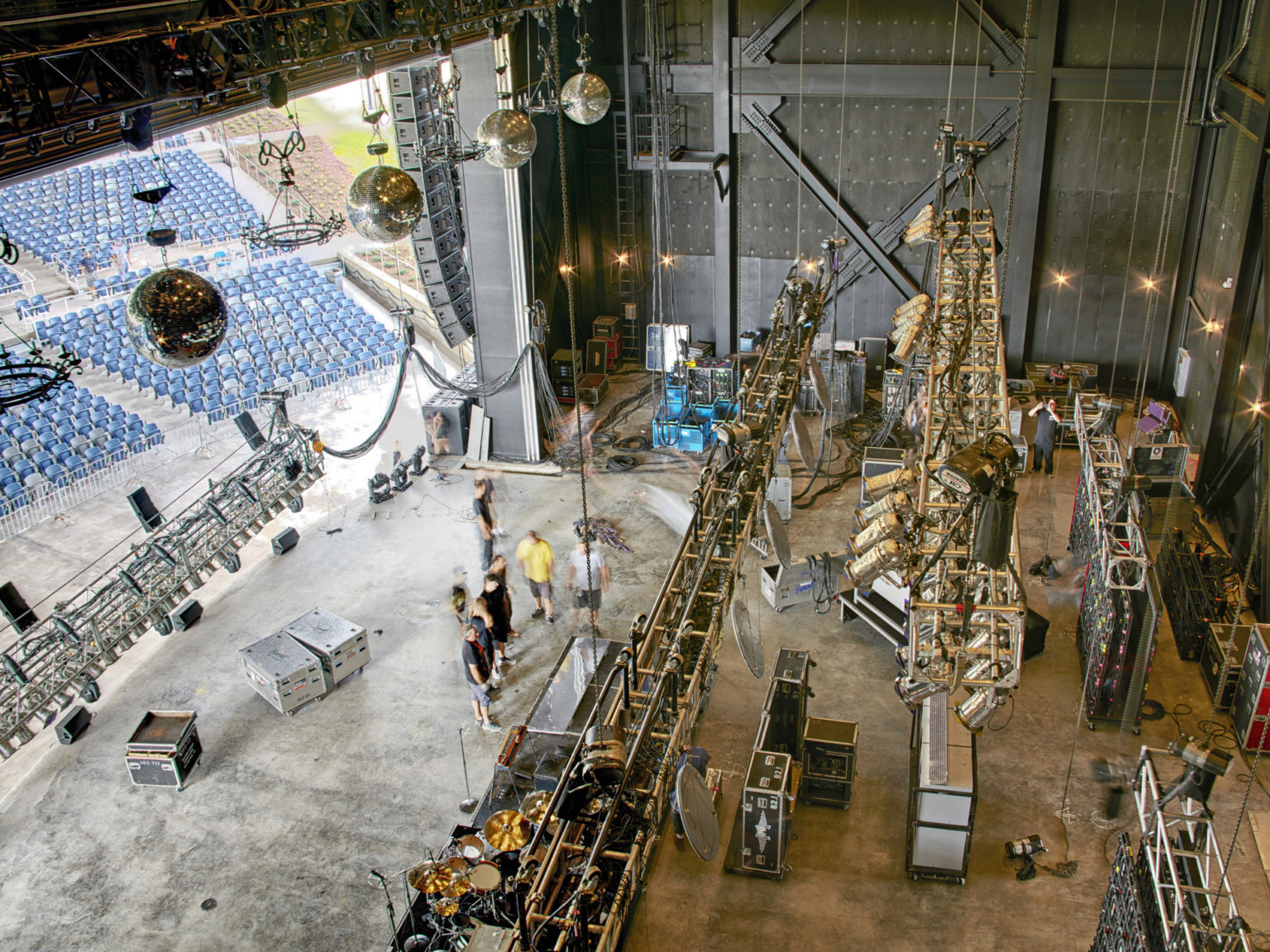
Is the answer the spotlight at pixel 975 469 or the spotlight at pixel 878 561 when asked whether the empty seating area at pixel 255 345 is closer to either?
the spotlight at pixel 878 561

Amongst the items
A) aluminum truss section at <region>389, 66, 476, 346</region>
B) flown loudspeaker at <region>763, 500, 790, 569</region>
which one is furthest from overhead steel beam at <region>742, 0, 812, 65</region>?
flown loudspeaker at <region>763, 500, 790, 569</region>

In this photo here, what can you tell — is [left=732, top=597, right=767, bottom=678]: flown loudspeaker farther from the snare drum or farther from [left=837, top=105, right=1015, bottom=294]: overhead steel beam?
[left=837, top=105, right=1015, bottom=294]: overhead steel beam

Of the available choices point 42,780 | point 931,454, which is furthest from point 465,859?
point 42,780

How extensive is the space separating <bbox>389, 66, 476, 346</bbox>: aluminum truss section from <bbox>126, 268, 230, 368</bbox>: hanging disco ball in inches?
275

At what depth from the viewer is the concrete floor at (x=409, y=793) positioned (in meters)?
8.29

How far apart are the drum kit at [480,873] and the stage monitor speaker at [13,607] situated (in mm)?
6006

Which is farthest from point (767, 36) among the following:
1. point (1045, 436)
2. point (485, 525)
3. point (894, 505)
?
point (894, 505)

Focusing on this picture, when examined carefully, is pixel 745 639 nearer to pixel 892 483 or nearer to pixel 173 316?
pixel 892 483

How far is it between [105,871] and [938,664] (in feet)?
23.6

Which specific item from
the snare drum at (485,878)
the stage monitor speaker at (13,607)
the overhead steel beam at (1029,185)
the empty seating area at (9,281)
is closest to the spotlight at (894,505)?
the snare drum at (485,878)

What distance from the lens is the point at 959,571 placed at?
21.3 feet

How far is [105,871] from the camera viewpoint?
8969 millimetres

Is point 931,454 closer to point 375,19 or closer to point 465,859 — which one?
point 465,859

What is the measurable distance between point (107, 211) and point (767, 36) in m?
19.3
